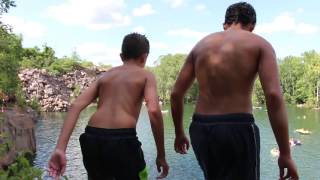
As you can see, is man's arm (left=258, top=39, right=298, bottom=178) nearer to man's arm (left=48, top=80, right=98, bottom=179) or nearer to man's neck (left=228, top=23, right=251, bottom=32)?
man's neck (left=228, top=23, right=251, bottom=32)

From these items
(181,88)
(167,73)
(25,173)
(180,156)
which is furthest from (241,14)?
(167,73)

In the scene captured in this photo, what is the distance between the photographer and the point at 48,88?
81.1 metres

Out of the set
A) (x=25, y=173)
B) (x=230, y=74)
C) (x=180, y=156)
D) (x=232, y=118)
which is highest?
(x=230, y=74)

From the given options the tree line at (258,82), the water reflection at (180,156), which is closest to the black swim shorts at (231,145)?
the water reflection at (180,156)

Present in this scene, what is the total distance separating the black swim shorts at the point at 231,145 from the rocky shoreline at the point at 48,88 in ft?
228

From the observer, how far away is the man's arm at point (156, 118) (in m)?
3.65

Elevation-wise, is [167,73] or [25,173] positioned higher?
[167,73]

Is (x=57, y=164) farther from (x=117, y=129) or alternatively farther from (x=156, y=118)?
(x=156, y=118)

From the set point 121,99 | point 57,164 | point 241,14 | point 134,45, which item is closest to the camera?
point 241,14

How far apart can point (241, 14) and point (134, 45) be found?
3.11ft

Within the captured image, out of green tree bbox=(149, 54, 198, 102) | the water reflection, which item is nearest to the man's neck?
the water reflection

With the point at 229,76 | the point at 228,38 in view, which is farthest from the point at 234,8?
the point at 229,76

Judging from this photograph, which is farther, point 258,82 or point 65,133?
point 258,82

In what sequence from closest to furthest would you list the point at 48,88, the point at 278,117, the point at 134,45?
1. the point at 278,117
2. the point at 134,45
3. the point at 48,88
